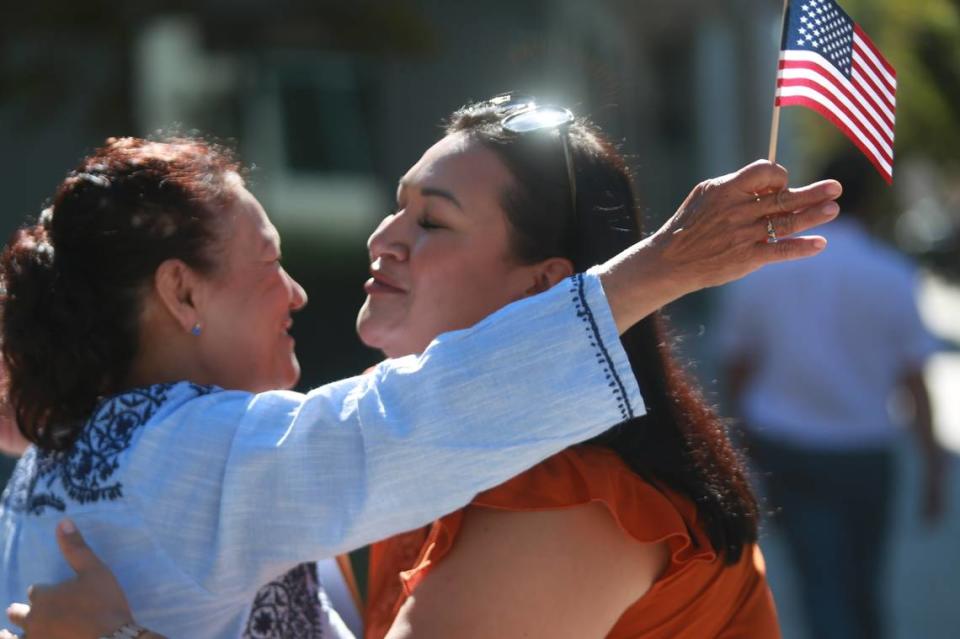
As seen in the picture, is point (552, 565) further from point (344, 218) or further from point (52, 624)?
point (344, 218)

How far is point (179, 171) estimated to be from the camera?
2.15m

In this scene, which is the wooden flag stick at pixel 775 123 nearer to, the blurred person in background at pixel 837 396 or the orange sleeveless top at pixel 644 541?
the orange sleeveless top at pixel 644 541

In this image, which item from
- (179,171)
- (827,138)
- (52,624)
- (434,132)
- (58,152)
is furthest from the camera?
(827,138)

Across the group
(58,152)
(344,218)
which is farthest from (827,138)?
(58,152)

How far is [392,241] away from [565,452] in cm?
52

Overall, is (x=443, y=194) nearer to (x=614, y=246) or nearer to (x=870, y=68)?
(x=614, y=246)

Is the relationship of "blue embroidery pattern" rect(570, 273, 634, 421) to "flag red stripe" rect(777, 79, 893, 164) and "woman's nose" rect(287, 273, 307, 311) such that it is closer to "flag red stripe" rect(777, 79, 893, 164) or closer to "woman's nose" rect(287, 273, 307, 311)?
"flag red stripe" rect(777, 79, 893, 164)

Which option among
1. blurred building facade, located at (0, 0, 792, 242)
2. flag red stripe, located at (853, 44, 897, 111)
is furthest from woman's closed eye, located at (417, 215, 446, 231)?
blurred building facade, located at (0, 0, 792, 242)

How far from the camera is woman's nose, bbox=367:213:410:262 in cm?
233

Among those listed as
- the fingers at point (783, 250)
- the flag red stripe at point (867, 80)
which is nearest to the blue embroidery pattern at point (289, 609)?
the fingers at point (783, 250)

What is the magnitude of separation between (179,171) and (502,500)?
0.75 metres

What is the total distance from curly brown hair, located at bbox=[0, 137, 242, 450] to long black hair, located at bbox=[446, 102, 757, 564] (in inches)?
21.7

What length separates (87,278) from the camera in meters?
2.08

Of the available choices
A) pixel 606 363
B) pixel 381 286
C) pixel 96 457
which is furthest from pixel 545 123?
pixel 96 457
